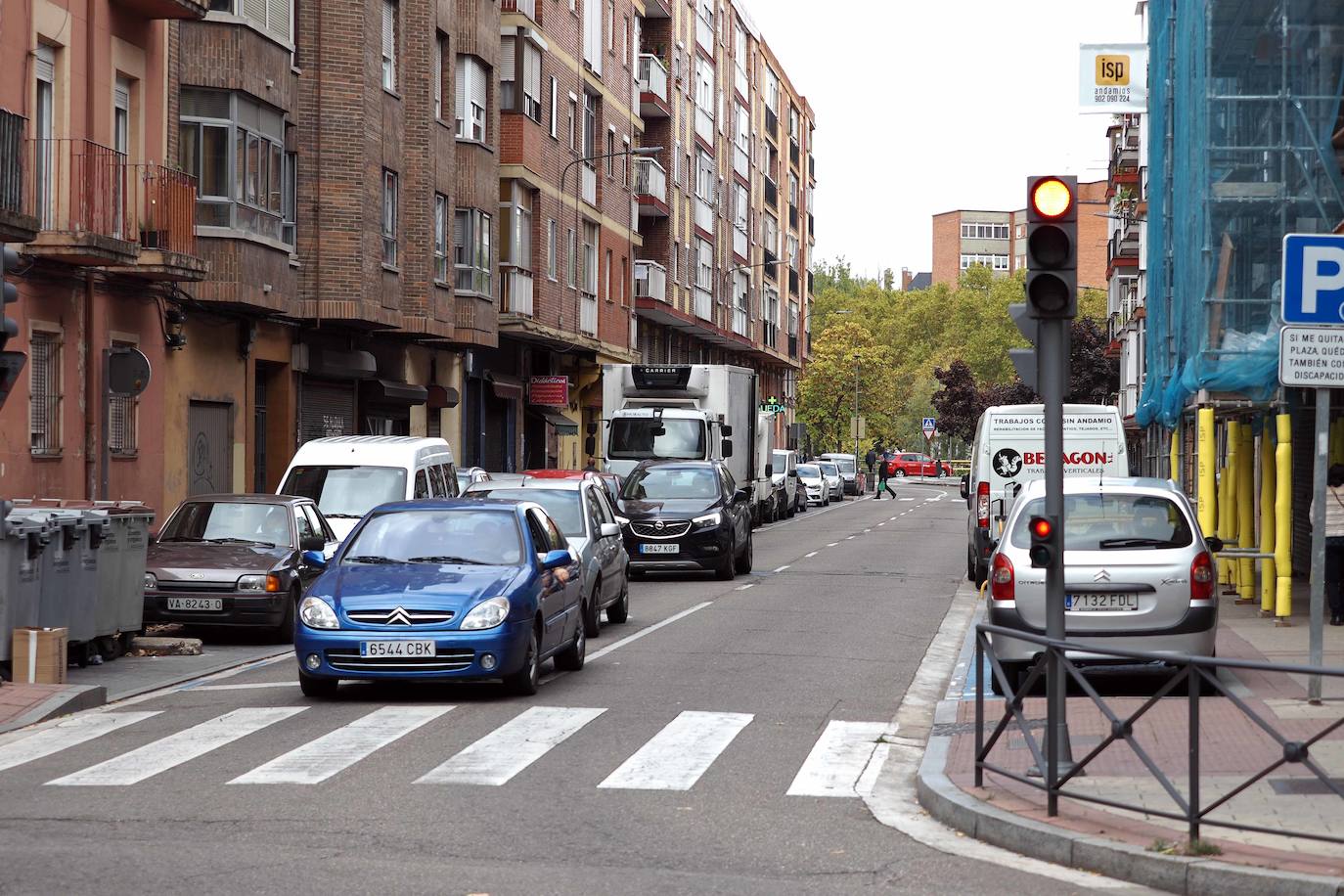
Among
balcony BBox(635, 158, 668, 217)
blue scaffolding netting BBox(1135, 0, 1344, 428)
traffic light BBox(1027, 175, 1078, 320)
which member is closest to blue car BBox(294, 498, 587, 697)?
traffic light BBox(1027, 175, 1078, 320)

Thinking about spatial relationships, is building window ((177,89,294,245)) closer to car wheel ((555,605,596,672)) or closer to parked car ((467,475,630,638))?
parked car ((467,475,630,638))

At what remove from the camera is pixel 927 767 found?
10055mm

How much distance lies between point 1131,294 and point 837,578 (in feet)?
105

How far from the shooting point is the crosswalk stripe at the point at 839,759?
1002cm

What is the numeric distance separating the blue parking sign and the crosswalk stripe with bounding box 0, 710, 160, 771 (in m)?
7.77

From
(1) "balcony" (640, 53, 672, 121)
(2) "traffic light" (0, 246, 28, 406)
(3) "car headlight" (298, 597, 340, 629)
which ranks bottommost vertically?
(3) "car headlight" (298, 597, 340, 629)

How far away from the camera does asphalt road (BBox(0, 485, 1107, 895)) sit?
7.68 m

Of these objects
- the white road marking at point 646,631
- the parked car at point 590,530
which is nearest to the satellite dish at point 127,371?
the parked car at point 590,530

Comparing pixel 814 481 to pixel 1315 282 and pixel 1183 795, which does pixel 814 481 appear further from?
pixel 1183 795

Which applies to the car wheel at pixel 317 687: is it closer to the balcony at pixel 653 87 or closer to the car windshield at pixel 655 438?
the car windshield at pixel 655 438

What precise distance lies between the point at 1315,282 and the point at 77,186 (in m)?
15.2

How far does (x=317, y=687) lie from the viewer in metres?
13.5

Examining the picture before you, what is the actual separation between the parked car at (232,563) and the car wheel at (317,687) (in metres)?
3.73

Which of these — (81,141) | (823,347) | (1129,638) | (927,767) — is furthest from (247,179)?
(823,347)
